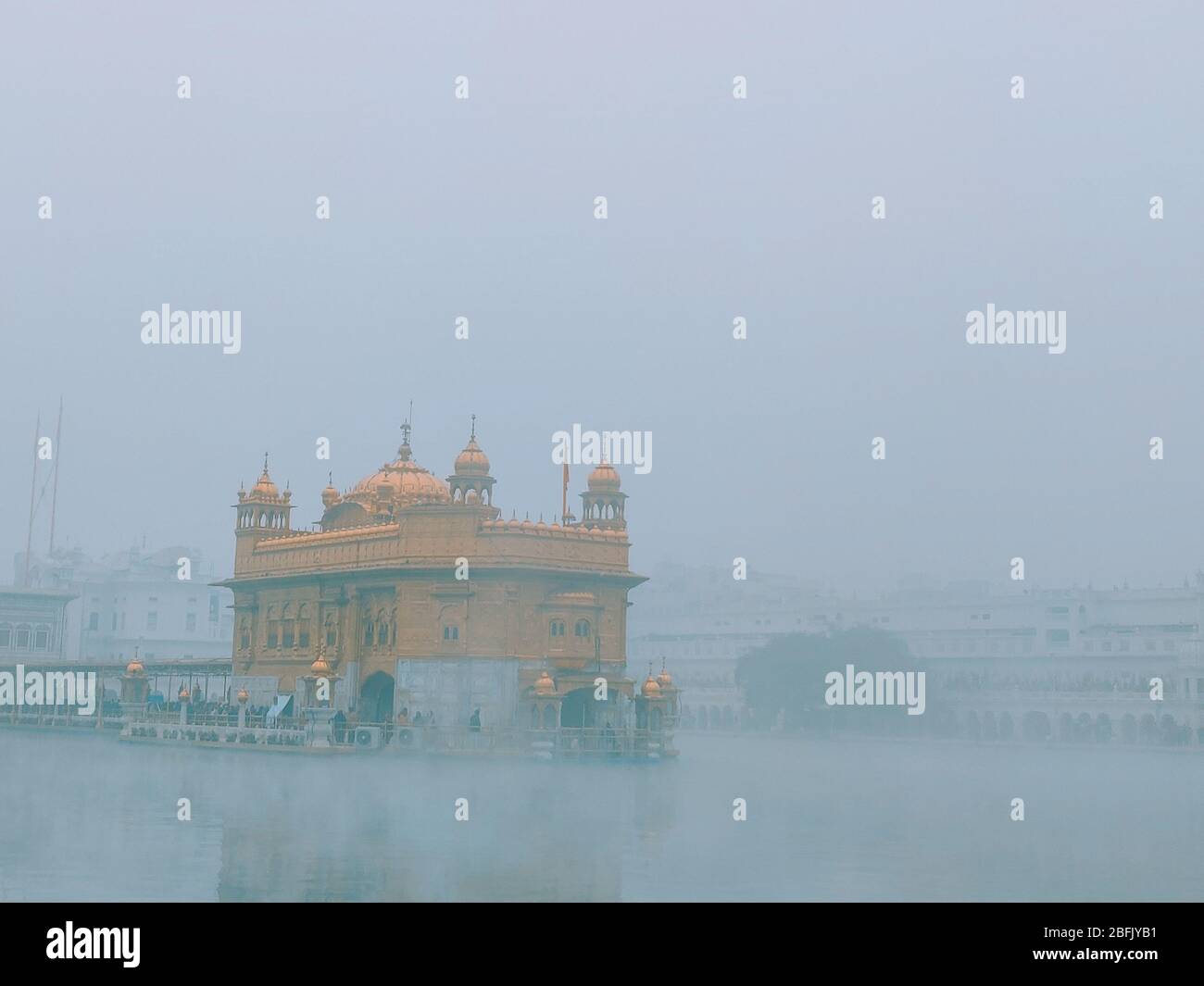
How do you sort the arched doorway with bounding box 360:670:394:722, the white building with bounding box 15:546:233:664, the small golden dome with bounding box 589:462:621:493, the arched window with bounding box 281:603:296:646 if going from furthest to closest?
1. the white building with bounding box 15:546:233:664
2. the arched window with bounding box 281:603:296:646
3. the small golden dome with bounding box 589:462:621:493
4. the arched doorway with bounding box 360:670:394:722

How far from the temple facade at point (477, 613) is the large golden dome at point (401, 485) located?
1.65 ft

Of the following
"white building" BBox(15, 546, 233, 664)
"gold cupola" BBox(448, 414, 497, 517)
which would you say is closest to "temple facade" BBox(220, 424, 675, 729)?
"gold cupola" BBox(448, 414, 497, 517)

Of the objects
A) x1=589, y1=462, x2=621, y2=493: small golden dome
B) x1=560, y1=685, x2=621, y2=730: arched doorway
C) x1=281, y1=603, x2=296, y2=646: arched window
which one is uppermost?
x1=589, y1=462, x2=621, y2=493: small golden dome

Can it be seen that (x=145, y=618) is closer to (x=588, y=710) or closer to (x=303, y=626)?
(x=303, y=626)

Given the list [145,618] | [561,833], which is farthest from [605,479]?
[145,618]

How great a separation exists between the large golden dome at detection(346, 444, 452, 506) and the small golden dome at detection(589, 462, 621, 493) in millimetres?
5322

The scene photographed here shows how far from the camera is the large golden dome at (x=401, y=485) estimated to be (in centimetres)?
5597

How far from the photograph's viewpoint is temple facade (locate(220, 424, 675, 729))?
159 ft

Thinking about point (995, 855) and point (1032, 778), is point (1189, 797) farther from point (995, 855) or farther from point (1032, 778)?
point (995, 855)

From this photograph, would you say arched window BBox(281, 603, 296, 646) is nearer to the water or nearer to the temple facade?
the temple facade

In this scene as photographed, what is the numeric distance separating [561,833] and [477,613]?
20.3 metres

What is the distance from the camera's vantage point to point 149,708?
5869 centimetres

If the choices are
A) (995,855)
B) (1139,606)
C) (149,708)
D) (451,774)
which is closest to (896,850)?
(995,855)

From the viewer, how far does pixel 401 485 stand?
5678cm
